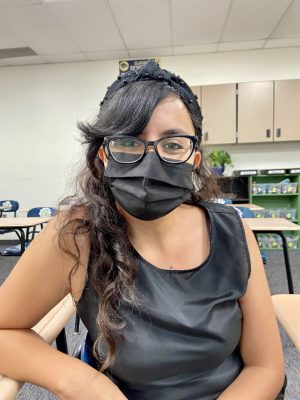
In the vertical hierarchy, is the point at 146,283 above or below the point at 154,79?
below

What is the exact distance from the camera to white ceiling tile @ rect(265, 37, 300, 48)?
4145 mm

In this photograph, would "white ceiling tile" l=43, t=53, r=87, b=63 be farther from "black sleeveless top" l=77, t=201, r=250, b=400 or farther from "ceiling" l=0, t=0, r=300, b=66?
"black sleeveless top" l=77, t=201, r=250, b=400

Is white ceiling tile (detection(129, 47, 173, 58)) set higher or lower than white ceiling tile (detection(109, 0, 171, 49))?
lower

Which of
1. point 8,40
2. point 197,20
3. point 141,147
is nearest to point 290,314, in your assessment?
point 141,147

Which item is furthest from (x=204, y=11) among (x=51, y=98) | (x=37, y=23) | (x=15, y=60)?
(x=15, y=60)

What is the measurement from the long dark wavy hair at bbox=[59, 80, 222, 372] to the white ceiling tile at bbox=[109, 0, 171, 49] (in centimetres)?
304

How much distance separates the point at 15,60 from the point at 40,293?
5025 millimetres

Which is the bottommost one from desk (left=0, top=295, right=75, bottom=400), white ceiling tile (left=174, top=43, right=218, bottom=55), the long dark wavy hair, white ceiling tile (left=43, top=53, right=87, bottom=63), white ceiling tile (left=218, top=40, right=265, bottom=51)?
desk (left=0, top=295, right=75, bottom=400)

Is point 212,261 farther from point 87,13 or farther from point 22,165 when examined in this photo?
point 22,165

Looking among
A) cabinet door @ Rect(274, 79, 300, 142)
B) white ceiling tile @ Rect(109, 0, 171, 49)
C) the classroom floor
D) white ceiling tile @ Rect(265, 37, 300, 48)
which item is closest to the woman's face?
the classroom floor

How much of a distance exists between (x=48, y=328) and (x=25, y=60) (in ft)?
16.2

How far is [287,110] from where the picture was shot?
4.23 metres

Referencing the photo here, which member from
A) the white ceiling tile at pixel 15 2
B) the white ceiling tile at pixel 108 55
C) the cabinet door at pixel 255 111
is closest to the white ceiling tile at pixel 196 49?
the cabinet door at pixel 255 111

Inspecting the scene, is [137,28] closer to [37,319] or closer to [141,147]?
[141,147]
